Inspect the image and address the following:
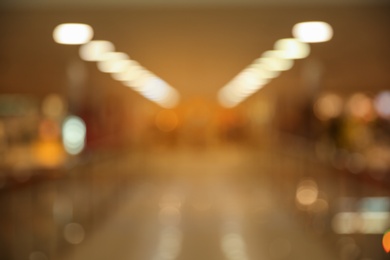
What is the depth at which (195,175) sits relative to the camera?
53.6 ft

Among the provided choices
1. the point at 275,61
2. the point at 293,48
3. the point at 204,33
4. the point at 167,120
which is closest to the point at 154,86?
the point at 275,61

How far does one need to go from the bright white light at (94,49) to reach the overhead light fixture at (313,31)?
1.71 meters

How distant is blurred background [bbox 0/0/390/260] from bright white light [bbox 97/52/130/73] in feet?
0.13

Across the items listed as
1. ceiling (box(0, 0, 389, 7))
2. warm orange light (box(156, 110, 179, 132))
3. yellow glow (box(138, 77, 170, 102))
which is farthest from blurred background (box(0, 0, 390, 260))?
warm orange light (box(156, 110, 179, 132))

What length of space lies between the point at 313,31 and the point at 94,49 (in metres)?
2.98

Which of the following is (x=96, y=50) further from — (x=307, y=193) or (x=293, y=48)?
(x=307, y=193)

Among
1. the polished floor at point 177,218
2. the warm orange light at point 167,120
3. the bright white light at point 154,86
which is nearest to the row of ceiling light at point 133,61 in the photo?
the polished floor at point 177,218

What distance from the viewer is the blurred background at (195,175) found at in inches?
149

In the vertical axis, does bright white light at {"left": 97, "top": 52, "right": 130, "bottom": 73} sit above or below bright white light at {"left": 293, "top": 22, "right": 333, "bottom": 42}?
below

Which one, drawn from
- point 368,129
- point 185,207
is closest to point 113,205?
point 185,207

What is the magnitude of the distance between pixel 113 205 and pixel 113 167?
2528mm

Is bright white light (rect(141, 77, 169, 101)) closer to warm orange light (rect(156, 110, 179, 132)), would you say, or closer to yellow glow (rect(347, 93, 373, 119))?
yellow glow (rect(347, 93, 373, 119))

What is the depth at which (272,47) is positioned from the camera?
6.31 m

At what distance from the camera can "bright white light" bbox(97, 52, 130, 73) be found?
7502 millimetres
